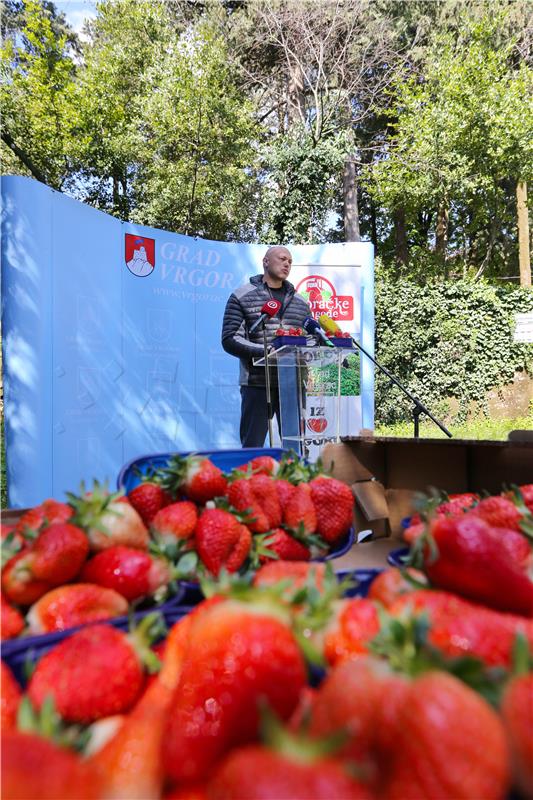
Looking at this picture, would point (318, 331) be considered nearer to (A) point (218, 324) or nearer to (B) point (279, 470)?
(B) point (279, 470)

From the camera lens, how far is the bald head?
13.5ft

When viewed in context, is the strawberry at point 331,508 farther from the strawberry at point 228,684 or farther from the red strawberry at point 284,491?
the strawberry at point 228,684

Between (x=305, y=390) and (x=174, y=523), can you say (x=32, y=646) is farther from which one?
(x=305, y=390)

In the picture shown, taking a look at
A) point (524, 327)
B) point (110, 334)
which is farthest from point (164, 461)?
point (524, 327)

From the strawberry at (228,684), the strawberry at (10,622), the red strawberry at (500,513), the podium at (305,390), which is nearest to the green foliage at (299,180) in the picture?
the podium at (305,390)

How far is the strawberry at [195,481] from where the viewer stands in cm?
126

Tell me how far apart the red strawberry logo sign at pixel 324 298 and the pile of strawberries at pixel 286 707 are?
19.5 feet

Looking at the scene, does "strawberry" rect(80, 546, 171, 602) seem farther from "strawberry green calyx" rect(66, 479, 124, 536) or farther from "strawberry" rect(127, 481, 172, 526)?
"strawberry" rect(127, 481, 172, 526)

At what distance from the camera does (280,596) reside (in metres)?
0.59

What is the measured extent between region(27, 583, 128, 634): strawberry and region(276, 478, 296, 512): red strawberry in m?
0.48

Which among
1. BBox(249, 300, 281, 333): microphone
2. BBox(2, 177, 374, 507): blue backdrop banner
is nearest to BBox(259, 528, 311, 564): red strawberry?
BBox(249, 300, 281, 333): microphone

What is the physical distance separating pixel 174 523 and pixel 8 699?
20.1 inches

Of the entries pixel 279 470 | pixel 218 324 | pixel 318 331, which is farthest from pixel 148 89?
pixel 279 470

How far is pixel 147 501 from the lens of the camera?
118cm
